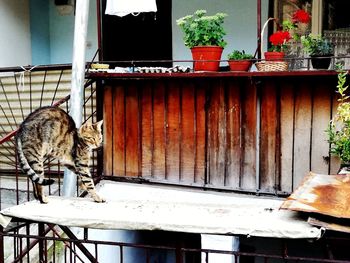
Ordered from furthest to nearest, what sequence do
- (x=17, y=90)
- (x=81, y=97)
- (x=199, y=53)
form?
(x=17, y=90)
(x=199, y=53)
(x=81, y=97)

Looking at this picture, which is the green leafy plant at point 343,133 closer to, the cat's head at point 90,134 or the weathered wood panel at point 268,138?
the weathered wood panel at point 268,138

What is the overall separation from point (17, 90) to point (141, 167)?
3176 millimetres

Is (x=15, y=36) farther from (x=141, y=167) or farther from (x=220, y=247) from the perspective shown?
(x=220, y=247)

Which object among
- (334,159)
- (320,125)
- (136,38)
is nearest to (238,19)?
(136,38)

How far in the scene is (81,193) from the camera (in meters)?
6.70

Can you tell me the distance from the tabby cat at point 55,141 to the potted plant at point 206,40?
186cm

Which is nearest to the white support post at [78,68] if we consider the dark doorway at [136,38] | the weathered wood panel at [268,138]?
the weathered wood panel at [268,138]

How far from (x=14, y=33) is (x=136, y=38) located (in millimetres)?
2402

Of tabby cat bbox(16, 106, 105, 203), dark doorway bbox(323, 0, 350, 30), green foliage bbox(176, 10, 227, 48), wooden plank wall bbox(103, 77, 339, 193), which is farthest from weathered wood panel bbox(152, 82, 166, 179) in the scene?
dark doorway bbox(323, 0, 350, 30)

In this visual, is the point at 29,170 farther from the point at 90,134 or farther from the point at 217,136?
the point at 217,136

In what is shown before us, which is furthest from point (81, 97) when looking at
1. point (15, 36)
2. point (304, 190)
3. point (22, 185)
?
point (15, 36)

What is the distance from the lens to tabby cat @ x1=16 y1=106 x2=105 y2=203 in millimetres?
4777

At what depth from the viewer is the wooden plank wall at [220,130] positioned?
5977 millimetres

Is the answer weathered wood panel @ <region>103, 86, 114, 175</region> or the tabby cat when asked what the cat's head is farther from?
weathered wood panel @ <region>103, 86, 114, 175</region>
